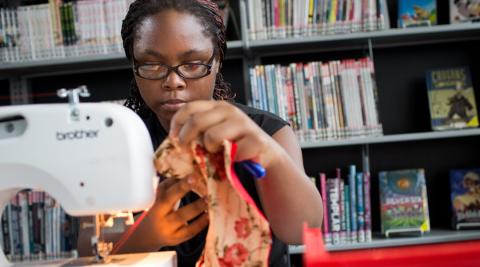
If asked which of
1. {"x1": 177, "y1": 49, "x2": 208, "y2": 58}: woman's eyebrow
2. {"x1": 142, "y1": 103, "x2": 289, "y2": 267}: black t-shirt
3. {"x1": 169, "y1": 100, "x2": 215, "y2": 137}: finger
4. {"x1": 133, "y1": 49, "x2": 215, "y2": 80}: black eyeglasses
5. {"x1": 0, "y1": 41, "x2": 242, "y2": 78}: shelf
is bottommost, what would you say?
{"x1": 142, "y1": 103, "x2": 289, "y2": 267}: black t-shirt

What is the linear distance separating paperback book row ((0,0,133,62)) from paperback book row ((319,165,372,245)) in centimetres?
94

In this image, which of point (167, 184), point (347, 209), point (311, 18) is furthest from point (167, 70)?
point (347, 209)

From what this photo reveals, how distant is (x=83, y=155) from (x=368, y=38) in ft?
5.53

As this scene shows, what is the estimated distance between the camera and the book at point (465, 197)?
238cm

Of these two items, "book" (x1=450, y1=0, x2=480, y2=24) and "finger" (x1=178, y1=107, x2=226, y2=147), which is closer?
Result: "finger" (x1=178, y1=107, x2=226, y2=147)

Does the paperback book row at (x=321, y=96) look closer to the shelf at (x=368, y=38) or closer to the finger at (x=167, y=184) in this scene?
the shelf at (x=368, y=38)

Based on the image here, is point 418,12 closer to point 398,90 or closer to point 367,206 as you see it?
point 398,90

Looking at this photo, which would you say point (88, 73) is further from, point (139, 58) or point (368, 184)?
point (139, 58)

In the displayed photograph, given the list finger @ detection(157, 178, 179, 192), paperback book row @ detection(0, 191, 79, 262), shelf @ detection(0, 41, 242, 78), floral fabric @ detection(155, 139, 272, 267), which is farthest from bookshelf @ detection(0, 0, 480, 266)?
floral fabric @ detection(155, 139, 272, 267)

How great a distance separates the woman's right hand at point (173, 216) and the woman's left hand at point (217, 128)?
0.48ft

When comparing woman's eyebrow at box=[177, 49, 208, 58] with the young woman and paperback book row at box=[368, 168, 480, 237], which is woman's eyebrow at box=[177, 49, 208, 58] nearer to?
the young woman

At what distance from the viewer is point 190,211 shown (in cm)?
93

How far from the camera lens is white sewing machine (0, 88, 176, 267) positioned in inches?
33.1

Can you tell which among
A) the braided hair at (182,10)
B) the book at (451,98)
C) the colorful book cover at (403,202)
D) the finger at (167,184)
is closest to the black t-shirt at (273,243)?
the braided hair at (182,10)
